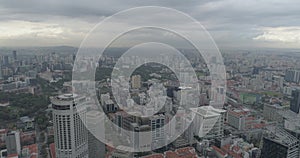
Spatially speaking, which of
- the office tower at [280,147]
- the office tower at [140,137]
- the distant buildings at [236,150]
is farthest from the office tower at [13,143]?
the office tower at [280,147]

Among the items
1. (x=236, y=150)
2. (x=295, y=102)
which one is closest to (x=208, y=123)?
(x=236, y=150)

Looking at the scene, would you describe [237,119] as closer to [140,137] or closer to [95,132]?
[140,137]

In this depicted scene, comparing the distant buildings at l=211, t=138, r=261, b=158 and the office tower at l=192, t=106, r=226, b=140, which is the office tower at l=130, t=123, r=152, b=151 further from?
the distant buildings at l=211, t=138, r=261, b=158

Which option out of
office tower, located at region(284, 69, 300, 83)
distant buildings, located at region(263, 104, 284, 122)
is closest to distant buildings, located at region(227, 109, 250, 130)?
distant buildings, located at region(263, 104, 284, 122)

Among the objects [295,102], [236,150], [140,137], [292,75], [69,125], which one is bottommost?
[236,150]

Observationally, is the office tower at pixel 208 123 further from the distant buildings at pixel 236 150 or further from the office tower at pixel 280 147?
the office tower at pixel 280 147

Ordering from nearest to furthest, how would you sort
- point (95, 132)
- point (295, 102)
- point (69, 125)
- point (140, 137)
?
point (69, 125) → point (95, 132) → point (140, 137) → point (295, 102)
